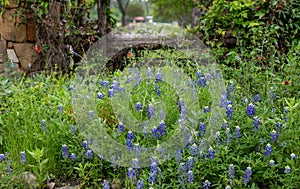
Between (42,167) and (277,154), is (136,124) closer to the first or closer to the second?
(42,167)

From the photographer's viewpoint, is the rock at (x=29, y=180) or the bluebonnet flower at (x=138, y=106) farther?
the bluebonnet flower at (x=138, y=106)

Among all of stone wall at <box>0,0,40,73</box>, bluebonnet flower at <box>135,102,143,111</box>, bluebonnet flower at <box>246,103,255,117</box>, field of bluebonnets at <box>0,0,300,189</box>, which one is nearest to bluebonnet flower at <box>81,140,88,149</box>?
field of bluebonnets at <box>0,0,300,189</box>

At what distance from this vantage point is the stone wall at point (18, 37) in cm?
525

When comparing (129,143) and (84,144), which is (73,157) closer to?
(84,144)

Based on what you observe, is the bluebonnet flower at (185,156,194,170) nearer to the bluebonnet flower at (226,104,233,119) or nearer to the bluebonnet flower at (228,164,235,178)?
the bluebonnet flower at (228,164,235,178)

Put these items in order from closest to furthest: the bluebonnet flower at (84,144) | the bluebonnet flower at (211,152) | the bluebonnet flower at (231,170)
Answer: the bluebonnet flower at (231,170)
the bluebonnet flower at (211,152)
the bluebonnet flower at (84,144)

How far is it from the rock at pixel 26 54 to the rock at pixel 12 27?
9 cm

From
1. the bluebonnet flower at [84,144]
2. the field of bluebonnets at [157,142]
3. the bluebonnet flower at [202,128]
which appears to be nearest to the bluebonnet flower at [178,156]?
the field of bluebonnets at [157,142]

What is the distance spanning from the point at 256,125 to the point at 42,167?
1.30 meters

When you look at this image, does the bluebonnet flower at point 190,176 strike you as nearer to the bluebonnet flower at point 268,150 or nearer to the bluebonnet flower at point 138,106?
the bluebonnet flower at point 268,150

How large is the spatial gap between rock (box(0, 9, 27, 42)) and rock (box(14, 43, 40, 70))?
0.29 ft

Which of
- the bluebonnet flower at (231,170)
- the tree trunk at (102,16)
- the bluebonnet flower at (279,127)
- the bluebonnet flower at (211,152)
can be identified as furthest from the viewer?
the tree trunk at (102,16)

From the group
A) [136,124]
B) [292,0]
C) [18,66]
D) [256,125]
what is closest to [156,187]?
[136,124]

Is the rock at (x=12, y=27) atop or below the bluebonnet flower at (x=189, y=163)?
atop
